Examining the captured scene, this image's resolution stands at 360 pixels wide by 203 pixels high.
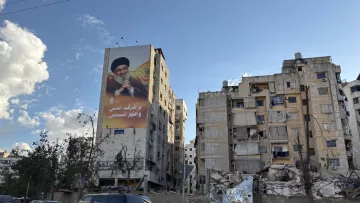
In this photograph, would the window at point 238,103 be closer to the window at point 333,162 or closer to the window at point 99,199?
the window at point 333,162

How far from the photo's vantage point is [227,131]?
56.7 metres

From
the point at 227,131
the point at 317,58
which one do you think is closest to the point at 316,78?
the point at 317,58

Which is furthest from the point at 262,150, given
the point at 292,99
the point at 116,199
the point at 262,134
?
the point at 116,199

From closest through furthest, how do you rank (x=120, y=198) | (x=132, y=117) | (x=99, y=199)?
(x=120, y=198), (x=99, y=199), (x=132, y=117)

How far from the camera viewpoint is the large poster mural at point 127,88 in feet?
208

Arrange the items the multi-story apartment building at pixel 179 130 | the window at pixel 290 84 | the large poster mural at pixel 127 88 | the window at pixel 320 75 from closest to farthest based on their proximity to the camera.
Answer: the window at pixel 320 75 → the window at pixel 290 84 → the large poster mural at pixel 127 88 → the multi-story apartment building at pixel 179 130

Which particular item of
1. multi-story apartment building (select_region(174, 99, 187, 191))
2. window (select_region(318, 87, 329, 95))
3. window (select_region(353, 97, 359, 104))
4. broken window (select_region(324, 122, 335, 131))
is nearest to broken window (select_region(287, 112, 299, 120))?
broken window (select_region(324, 122, 335, 131))

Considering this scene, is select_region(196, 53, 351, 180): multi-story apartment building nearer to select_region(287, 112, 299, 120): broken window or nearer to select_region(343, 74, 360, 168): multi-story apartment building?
select_region(287, 112, 299, 120): broken window

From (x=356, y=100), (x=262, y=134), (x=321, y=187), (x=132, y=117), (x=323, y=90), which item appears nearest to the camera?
(x=321, y=187)

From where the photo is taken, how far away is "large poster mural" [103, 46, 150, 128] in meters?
63.5

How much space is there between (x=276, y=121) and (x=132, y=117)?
26.2 meters

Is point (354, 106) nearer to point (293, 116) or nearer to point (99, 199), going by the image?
point (293, 116)

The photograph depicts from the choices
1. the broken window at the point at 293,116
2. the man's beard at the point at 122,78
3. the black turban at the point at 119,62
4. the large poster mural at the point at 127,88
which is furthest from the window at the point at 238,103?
the black turban at the point at 119,62

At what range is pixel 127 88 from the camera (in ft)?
215
